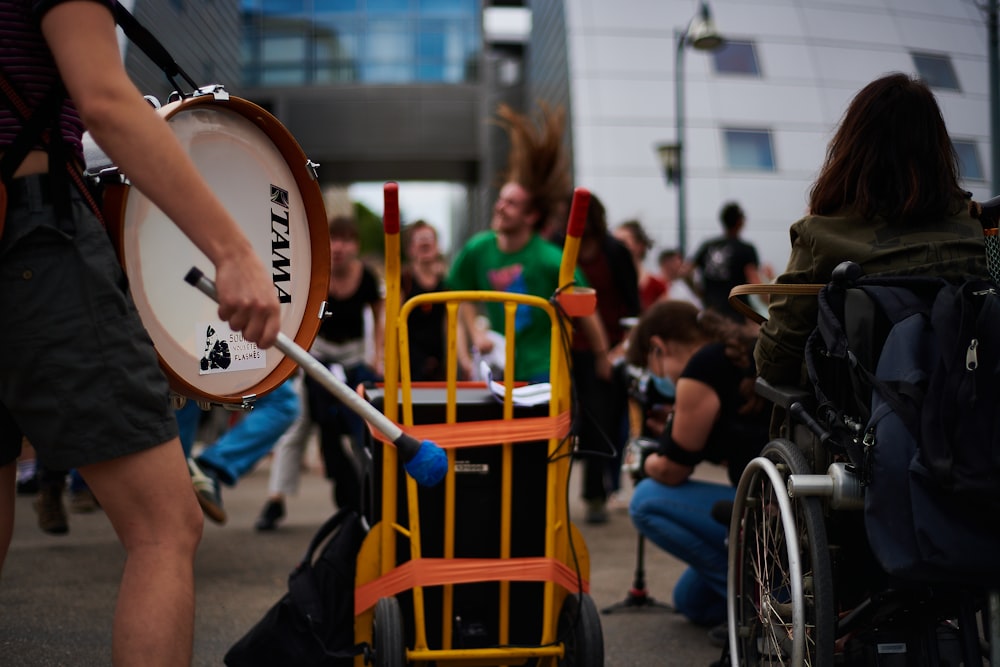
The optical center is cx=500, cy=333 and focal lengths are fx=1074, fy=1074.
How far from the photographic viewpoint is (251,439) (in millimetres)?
5652

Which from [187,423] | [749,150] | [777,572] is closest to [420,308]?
[187,423]

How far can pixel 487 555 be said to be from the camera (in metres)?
3.00

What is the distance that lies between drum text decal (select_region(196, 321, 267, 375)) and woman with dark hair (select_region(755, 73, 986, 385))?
129 centimetres

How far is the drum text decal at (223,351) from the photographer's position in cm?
229

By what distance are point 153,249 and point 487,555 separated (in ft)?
4.35

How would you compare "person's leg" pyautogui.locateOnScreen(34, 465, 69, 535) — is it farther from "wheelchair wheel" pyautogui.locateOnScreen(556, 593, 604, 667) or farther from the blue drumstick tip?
the blue drumstick tip

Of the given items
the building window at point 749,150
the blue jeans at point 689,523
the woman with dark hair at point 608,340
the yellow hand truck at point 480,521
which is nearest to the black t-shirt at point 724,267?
the woman with dark hair at point 608,340

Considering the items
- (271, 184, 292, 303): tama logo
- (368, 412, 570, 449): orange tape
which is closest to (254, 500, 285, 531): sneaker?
(368, 412, 570, 449): orange tape

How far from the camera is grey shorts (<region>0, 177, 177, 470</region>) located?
6.18ft

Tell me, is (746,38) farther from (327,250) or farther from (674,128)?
(327,250)

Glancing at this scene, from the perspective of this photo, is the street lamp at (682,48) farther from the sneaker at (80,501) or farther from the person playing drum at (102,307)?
the person playing drum at (102,307)

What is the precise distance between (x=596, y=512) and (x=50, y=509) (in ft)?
9.87

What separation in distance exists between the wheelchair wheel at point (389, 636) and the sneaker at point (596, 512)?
365cm

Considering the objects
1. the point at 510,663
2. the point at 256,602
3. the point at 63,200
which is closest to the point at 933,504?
the point at 510,663
